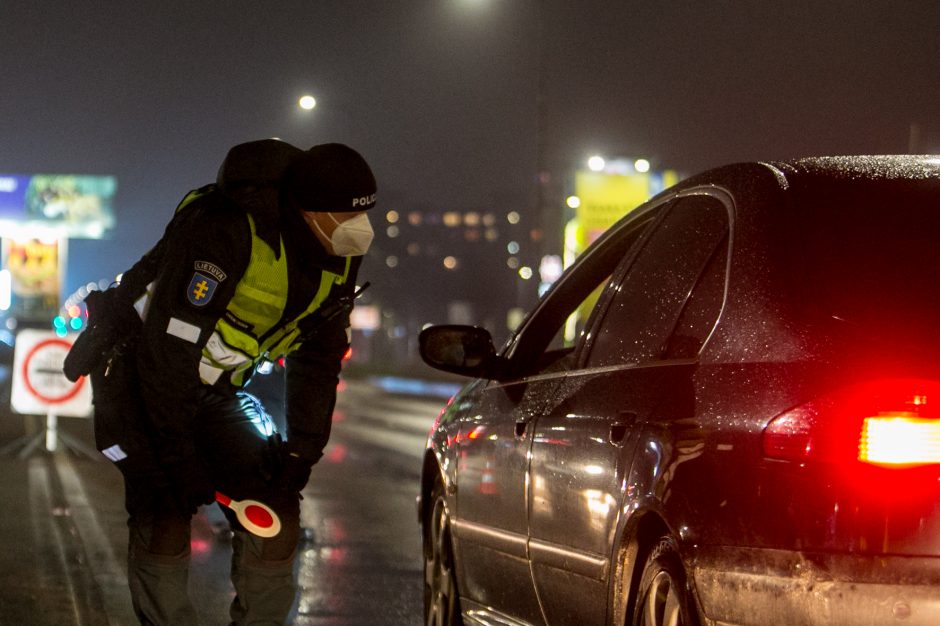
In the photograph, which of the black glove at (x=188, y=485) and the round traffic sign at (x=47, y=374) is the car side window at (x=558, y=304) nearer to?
the black glove at (x=188, y=485)

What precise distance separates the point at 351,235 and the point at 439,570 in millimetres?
1561

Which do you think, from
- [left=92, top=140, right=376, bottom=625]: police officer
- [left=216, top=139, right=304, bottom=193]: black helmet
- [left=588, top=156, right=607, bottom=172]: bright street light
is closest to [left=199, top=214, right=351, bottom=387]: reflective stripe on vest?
[left=92, top=140, right=376, bottom=625]: police officer

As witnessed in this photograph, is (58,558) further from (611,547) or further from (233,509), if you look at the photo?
(611,547)

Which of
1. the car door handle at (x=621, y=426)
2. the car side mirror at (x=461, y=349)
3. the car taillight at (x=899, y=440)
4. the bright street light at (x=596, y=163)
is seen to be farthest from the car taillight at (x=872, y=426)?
the bright street light at (x=596, y=163)

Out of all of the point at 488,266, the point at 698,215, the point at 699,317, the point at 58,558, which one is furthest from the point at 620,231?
the point at 488,266

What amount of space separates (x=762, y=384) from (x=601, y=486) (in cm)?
81

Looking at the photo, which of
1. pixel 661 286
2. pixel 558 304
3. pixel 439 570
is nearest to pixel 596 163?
pixel 439 570

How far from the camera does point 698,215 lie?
4.44 m

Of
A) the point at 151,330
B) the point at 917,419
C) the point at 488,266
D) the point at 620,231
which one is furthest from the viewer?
the point at 488,266

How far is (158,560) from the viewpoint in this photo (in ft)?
16.4

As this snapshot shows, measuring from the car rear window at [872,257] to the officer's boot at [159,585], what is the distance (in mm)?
2165

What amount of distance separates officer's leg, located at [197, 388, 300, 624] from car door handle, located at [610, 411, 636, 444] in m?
1.25

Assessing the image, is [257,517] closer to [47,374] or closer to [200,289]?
[200,289]

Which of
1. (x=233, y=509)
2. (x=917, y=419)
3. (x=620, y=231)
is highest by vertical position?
(x=620, y=231)
